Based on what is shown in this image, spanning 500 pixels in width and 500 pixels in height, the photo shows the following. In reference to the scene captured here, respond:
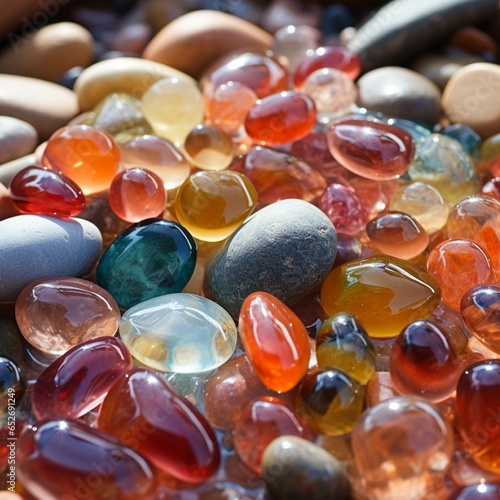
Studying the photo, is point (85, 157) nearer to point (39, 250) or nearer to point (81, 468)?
point (39, 250)

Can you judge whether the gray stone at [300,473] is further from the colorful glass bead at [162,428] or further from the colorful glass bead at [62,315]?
the colorful glass bead at [62,315]

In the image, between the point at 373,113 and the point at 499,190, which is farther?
the point at 373,113

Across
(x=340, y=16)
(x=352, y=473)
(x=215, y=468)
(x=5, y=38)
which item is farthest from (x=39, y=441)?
(x=340, y=16)

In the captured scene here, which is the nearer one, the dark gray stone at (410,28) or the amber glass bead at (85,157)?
the amber glass bead at (85,157)

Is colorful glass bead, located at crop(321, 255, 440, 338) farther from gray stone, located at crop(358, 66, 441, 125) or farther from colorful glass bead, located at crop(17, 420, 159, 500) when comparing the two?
gray stone, located at crop(358, 66, 441, 125)

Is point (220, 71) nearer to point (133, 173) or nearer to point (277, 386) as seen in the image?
point (133, 173)

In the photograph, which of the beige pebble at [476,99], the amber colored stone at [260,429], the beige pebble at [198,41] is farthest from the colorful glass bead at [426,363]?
the beige pebble at [198,41]
